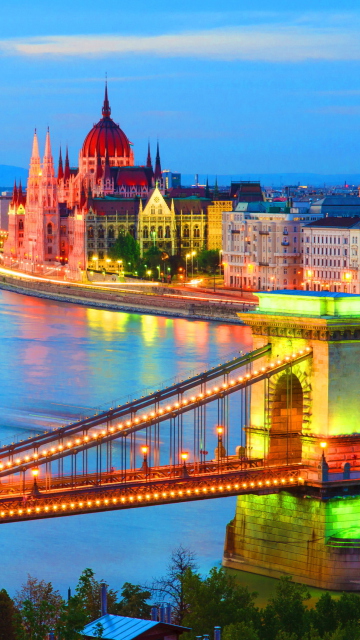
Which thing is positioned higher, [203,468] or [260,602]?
[203,468]

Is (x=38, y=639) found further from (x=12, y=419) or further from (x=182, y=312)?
(x=182, y=312)

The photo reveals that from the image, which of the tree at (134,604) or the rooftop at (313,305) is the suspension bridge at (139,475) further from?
the tree at (134,604)

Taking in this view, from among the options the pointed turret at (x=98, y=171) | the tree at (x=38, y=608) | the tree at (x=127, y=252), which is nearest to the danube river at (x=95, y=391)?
the tree at (x=38, y=608)

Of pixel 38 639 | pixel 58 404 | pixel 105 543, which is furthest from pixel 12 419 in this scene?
pixel 38 639

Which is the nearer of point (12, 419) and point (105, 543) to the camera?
point (105, 543)

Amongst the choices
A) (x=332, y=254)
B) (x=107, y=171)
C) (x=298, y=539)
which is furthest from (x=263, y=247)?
(x=298, y=539)

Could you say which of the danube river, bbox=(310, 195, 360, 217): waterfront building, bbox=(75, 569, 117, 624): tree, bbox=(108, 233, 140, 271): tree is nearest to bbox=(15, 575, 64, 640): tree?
bbox=(75, 569, 117, 624): tree

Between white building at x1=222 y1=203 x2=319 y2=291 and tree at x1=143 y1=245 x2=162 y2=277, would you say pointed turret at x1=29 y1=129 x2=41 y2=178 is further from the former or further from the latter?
white building at x1=222 y1=203 x2=319 y2=291
